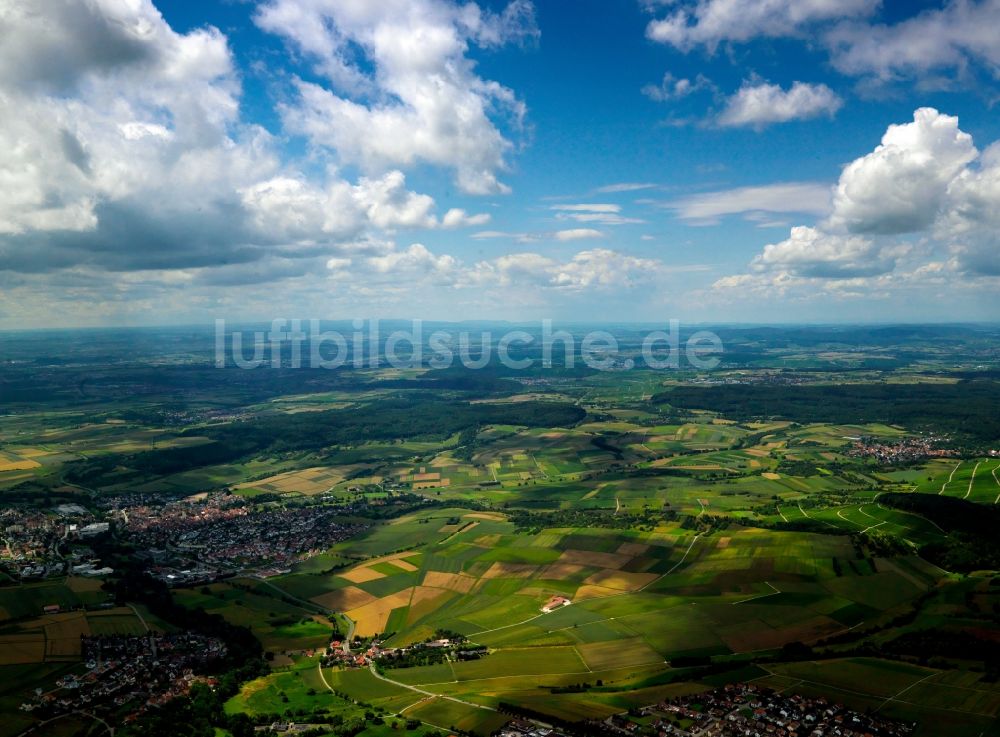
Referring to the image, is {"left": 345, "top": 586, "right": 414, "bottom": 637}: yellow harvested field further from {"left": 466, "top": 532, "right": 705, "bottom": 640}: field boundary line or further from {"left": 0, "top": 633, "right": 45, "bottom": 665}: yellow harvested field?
{"left": 0, "top": 633, "right": 45, "bottom": 665}: yellow harvested field

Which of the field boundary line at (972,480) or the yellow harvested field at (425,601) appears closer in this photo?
the yellow harvested field at (425,601)

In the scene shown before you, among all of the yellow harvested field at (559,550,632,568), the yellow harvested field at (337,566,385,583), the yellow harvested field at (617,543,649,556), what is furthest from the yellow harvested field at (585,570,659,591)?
the yellow harvested field at (337,566,385,583)

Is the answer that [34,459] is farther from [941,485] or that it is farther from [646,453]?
[941,485]

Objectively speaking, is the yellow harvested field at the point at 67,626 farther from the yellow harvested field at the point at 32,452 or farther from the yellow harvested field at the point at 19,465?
the yellow harvested field at the point at 32,452

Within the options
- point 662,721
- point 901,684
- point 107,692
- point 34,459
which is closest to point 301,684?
point 107,692

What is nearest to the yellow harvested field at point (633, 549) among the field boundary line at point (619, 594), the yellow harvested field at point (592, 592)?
the field boundary line at point (619, 594)

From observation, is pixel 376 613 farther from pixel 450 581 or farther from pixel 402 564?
pixel 402 564

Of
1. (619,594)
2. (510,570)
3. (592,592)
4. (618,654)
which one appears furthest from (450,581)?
(618,654)
